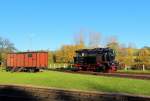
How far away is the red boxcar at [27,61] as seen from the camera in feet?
144

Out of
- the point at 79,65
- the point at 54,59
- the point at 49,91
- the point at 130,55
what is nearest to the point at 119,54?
the point at 130,55

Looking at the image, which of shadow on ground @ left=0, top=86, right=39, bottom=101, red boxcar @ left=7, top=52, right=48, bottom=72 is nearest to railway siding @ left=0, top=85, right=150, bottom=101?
shadow on ground @ left=0, top=86, right=39, bottom=101

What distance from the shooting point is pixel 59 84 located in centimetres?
2211

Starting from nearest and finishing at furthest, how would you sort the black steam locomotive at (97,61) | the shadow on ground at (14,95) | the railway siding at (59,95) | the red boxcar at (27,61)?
the railway siding at (59,95), the shadow on ground at (14,95), the black steam locomotive at (97,61), the red boxcar at (27,61)

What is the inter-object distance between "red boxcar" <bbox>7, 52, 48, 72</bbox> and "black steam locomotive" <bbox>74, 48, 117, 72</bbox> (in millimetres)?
4603

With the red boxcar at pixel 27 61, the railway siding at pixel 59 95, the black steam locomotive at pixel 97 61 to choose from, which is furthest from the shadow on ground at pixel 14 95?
the black steam locomotive at pixel 97 61

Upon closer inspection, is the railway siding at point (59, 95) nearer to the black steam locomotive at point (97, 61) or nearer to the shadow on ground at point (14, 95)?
the shadow on ground at point (14, 95)

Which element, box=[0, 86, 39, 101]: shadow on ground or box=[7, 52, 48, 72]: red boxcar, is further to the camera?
box=[7, 52, 48, 72]: red boxcar

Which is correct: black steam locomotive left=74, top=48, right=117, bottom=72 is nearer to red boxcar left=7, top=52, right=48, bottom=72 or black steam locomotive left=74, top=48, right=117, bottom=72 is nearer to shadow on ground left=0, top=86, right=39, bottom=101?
red boxcar left=7, top=52, right=48, bottom=72

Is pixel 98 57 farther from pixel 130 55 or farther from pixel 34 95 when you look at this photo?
pixel 130 55

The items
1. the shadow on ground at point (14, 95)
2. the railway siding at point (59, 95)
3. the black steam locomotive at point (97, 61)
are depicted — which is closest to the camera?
the railway siding at point (59, 95)

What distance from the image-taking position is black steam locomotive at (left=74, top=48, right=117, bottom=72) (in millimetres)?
42375

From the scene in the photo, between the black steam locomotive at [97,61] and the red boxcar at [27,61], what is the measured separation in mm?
4603

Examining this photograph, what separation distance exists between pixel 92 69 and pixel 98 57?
172 cm
